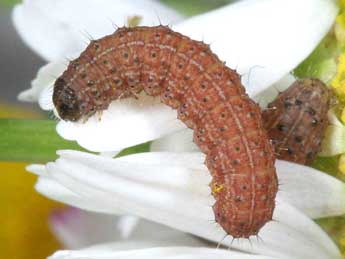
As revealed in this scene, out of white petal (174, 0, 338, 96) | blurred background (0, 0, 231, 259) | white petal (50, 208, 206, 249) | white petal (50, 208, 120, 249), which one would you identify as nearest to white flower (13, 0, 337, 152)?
white petal (174, 0, 338, 96)

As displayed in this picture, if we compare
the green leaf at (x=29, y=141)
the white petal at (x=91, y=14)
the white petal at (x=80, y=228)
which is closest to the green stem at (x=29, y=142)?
the green leaf at (x=29, y=141)

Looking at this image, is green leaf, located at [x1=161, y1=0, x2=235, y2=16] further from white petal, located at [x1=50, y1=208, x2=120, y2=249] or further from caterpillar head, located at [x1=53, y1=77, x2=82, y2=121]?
white petal, located at [x1=50, y1=208, x2=120, y2=249]

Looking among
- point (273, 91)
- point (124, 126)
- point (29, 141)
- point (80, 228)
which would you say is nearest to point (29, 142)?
point (29, 141)

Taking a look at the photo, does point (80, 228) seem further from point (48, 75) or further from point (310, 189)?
point (310, 189)

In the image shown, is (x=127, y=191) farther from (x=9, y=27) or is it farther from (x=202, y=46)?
(x=9, y=27)

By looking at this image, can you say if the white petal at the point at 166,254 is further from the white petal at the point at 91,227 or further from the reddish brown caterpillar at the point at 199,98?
the white petal at the point at 91,227

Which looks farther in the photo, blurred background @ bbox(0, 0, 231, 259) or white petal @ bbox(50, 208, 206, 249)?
blurred background @ bbox(0, 0, 231, 259)
